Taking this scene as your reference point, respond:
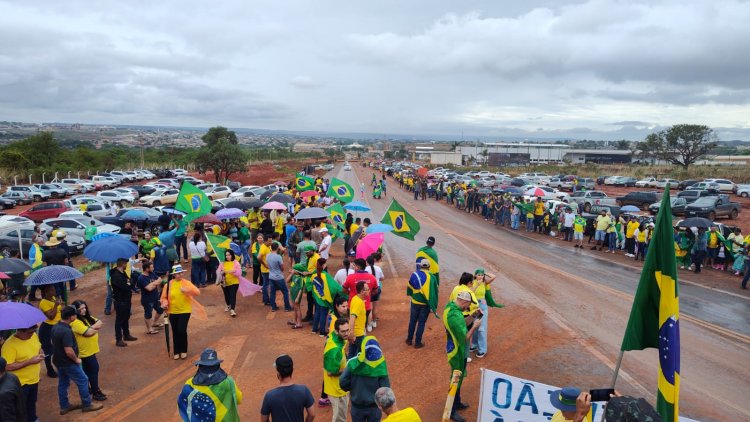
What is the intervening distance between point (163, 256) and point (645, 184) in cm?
5483

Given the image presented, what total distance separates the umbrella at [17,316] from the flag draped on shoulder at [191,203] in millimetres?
7510

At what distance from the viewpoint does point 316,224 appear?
17.5m

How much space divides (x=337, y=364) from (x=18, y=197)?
41595mm

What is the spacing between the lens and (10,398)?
5262 mm

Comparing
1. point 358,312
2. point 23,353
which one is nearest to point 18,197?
point 23,353

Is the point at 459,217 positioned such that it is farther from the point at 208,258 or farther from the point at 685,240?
the point at 208,258

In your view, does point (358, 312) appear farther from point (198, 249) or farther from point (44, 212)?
point (44, 212)

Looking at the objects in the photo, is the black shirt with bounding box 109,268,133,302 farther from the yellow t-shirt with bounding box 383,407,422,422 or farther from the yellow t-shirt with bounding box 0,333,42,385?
the yellow t-shirt with bounding box 383,407,422,422

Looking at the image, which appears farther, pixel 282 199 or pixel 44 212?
pixel 44 212

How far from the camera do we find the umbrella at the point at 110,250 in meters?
9.93

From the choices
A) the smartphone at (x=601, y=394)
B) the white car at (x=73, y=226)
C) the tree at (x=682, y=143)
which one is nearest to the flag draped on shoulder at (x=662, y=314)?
the smartphone at (x=601, y=394)

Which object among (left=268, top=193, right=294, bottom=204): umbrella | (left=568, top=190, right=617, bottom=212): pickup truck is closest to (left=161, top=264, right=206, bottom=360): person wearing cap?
(left=268, top=193, right=294, bottom=204): umbrella

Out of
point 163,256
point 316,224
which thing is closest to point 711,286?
point 316,224

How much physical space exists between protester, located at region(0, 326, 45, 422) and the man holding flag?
7051 mm
